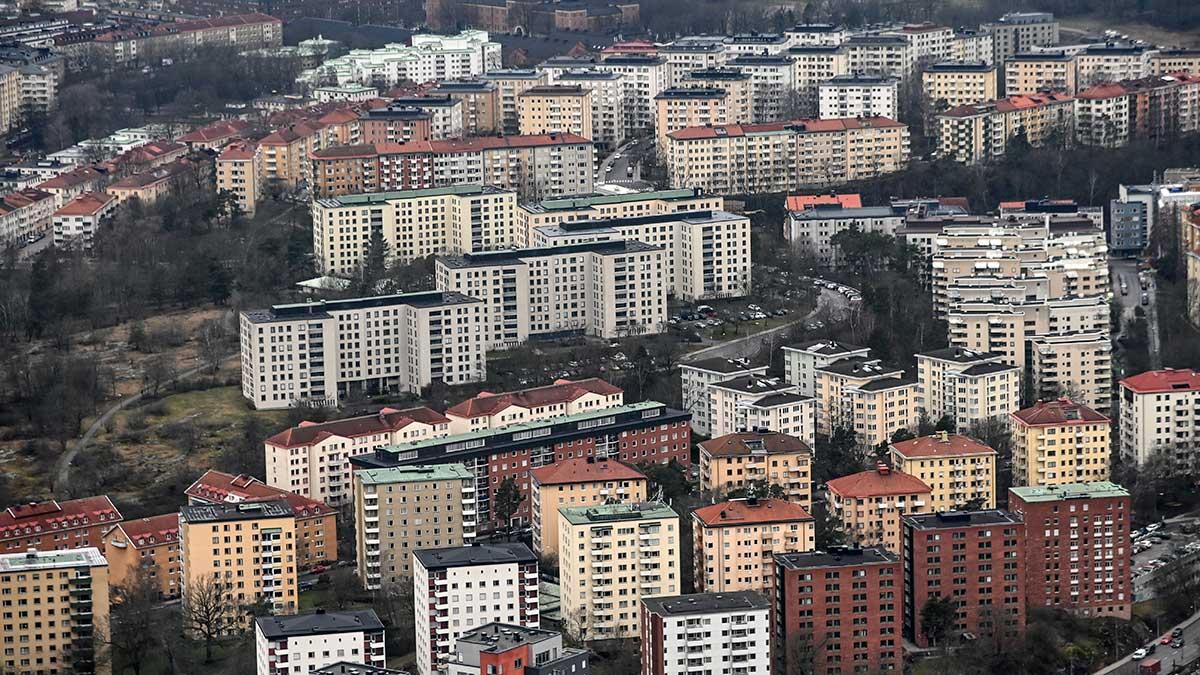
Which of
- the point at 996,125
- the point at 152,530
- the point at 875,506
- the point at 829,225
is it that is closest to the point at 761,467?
the point at 875,506

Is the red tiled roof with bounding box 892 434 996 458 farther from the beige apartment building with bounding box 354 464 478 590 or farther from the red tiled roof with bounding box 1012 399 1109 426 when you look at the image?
the beige apartment building with bounding box 354 464 478 590

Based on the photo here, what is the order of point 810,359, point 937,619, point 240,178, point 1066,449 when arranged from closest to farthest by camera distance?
point 937,619
point 1066,449
point 810,359
point 240,178

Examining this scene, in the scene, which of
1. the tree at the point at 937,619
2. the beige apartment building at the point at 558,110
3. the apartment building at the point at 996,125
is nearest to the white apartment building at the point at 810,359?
the tree at the point at 937,619

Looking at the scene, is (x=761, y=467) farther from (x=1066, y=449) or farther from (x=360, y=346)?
(x=360, y=346)

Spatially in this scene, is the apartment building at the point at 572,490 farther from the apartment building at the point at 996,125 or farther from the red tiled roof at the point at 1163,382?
the apartment building at the point at 996,125

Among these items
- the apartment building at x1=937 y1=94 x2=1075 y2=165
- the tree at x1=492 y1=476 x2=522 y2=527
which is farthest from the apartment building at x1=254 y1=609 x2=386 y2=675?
the apartment building at x1=937 y1=94 x2=1075 y2=165
